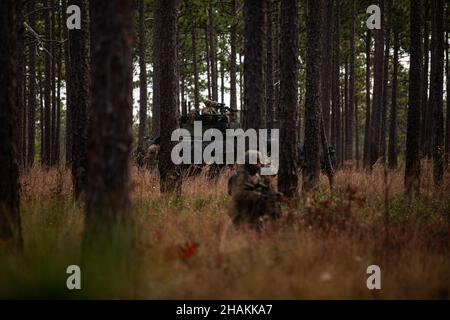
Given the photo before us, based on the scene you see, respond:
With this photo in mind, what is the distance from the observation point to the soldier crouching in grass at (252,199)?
5.38 meters

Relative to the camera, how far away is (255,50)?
673cm

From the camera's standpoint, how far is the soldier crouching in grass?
5383 mm

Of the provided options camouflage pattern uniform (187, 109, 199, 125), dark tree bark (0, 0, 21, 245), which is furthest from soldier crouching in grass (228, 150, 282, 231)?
camouflage pattern uniform (187, 109, 199, 125)

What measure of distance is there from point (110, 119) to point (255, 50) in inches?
146

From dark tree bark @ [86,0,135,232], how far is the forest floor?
0.48m

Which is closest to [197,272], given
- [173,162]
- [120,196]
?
[120,196]

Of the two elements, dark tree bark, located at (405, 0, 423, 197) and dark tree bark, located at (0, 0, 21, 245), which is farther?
dark tree bark, located at (405, 0, 423, 197)

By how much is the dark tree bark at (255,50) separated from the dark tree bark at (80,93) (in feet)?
9.09

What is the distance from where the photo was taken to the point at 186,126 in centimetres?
1355

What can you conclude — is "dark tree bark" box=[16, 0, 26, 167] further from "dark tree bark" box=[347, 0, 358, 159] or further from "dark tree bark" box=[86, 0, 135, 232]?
"dark tree bark" box=[347, 0, 358, 159]

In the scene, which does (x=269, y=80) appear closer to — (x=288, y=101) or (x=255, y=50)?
(x=288, y=101)

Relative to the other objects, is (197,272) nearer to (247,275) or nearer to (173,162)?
(247,275)

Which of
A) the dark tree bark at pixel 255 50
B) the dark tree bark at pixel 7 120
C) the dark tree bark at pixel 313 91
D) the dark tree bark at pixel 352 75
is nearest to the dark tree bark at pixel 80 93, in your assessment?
the dark tree bark at pixel 7 120

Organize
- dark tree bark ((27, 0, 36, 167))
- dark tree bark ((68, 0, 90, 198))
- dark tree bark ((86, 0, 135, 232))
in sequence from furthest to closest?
dark tree bark ((27, 0, 36, 167)) < dark tree bark ((68, 0, 90, 198)) < dark tree bark ((86, 0, 135, 232))
